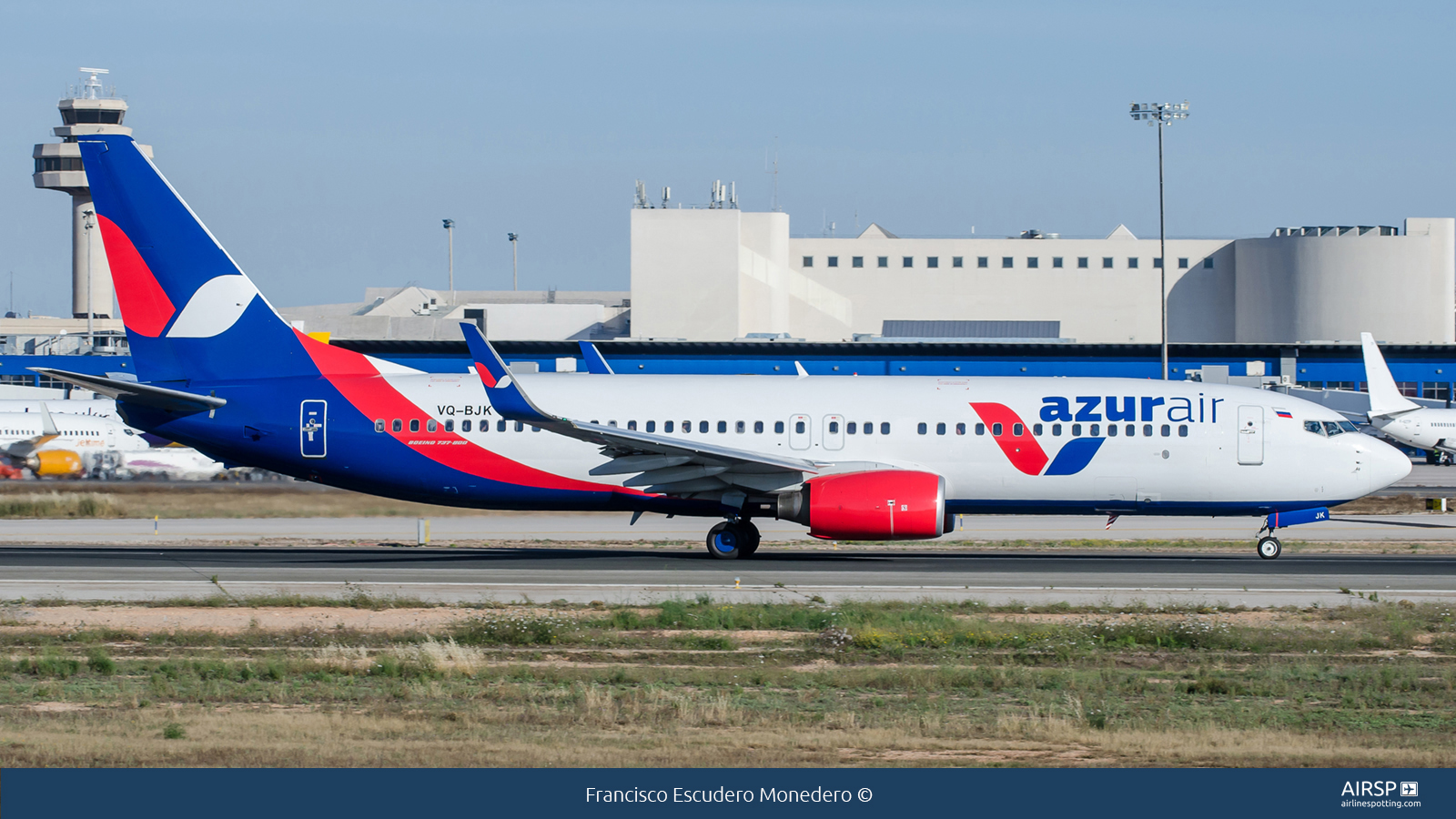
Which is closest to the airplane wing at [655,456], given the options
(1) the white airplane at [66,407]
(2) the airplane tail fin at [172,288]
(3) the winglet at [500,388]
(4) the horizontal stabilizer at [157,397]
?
(3) the winglet at [500,388]

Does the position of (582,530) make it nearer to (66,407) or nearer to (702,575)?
(702,575)

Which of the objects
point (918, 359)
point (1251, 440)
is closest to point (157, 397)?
point (1251, 440)

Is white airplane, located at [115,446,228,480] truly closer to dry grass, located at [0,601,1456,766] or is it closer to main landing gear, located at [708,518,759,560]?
main landing gear, located at [708,518,759,560]

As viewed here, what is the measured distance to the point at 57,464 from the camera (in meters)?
61.6

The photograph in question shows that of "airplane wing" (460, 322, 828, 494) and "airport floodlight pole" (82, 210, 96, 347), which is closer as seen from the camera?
"airplane wing" (460, 322, 828, 494)

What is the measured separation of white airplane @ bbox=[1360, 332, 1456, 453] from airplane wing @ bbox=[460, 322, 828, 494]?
46.6 m

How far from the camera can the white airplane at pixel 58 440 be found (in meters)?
61.9

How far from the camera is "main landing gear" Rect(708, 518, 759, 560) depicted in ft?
95.1

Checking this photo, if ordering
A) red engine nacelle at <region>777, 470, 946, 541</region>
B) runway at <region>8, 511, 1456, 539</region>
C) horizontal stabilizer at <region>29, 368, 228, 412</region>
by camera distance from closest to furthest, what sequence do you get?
red engine nacelle at <region>777, 470, 946, 541</region>
horizontal stabilizer at <region>29, 368, 228, 412</region>
runway at <region>8, 511, 1456, 539</region>

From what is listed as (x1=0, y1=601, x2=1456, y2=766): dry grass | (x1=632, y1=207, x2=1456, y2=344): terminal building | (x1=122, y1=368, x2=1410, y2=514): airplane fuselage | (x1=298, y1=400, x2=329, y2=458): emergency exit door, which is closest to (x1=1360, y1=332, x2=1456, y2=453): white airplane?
(x1=632, y1=207, x2=1456, y2=344): terminal building

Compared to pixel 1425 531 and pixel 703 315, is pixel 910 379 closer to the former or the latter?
pixel 1425 531

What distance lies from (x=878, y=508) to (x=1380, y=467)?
10872 mm
